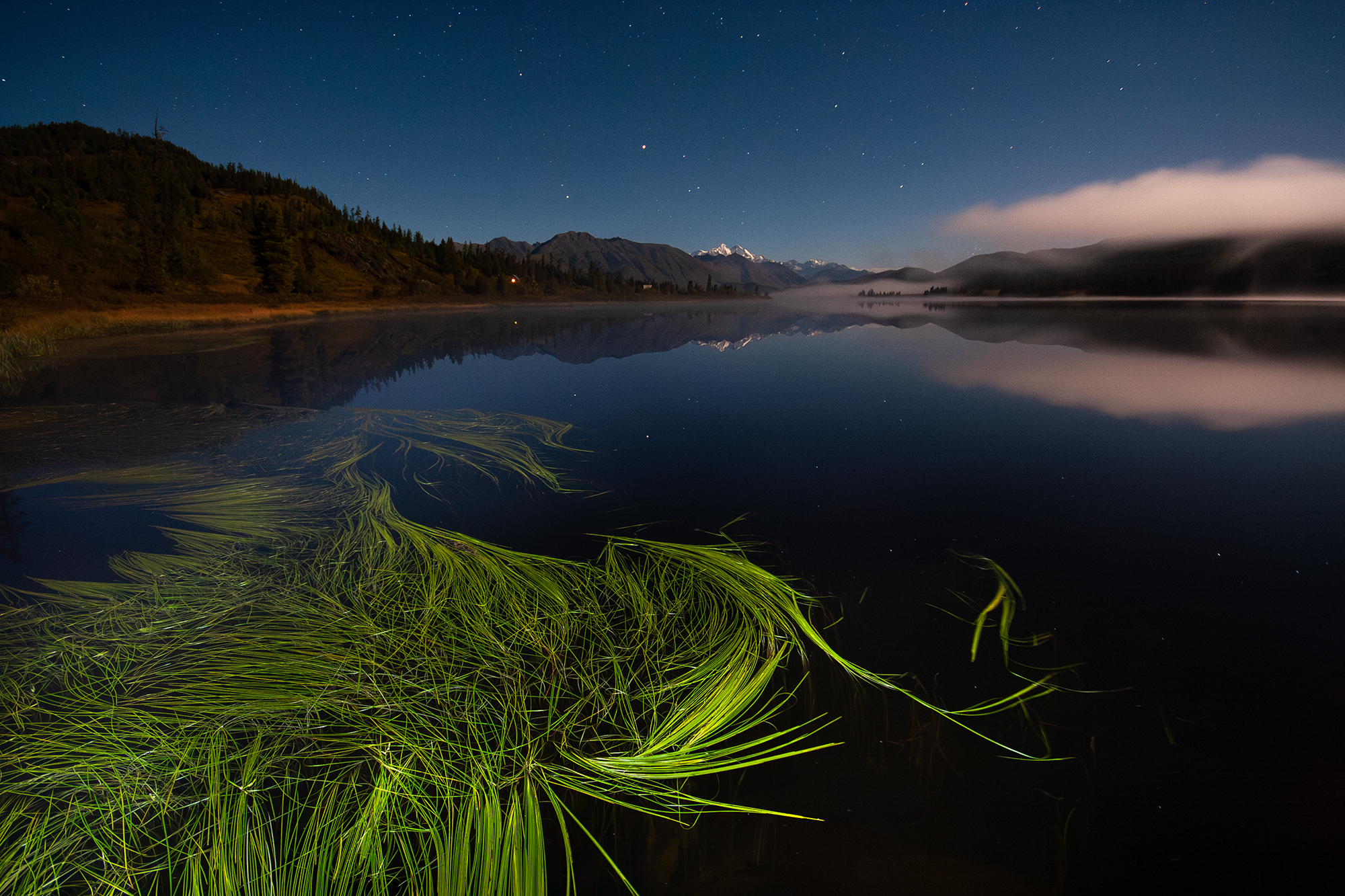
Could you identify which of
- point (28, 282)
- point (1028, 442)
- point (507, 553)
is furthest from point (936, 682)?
point (28, 282)

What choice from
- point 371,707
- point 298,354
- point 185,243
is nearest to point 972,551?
point 371,707

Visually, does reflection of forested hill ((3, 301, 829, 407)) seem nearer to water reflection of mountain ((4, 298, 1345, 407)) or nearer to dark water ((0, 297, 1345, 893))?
water reflection of mountain ((4, 298, 1345, 407))

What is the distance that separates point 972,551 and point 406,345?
22.9m

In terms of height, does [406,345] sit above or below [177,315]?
below

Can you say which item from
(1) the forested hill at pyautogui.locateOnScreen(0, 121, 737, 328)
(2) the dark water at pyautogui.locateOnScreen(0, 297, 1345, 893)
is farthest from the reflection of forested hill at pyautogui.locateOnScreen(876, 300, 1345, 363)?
(1) the forested hill at pyautogui.locateOnScreen(0, 121, 737, 328)

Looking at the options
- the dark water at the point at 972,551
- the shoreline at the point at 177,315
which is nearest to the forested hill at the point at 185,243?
the shoreline at the point at 177,315

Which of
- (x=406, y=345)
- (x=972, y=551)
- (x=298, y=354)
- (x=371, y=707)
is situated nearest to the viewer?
(x=371, y=707)

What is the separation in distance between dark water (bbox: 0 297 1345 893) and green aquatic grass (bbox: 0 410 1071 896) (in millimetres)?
307

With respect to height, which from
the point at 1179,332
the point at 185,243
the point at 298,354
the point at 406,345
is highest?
the point at 185,243

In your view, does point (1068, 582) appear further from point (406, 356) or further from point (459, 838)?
point (406, 356)

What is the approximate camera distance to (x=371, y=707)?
8.03 ft

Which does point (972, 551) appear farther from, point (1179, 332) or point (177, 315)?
point (177, 315)

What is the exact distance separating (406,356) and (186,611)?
16290 mm

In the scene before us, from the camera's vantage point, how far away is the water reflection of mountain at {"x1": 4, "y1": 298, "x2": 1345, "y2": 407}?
37.0 ft
